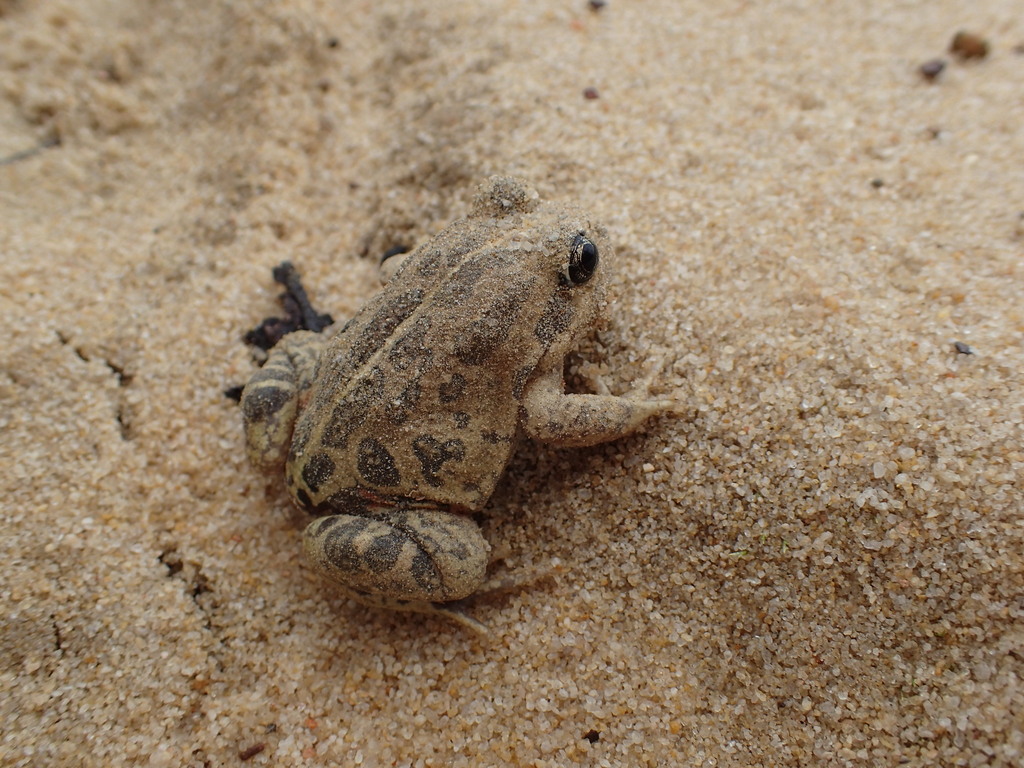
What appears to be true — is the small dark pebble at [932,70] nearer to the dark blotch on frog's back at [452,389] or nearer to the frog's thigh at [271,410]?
the dark blotch on frog's back at [452,389]

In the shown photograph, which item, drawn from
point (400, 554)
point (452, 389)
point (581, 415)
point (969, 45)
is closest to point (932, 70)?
point (969, 45)

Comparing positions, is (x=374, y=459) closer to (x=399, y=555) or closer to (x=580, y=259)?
(x=399, y=555)

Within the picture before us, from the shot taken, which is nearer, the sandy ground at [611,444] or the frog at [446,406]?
the sandy ground at [611,444]

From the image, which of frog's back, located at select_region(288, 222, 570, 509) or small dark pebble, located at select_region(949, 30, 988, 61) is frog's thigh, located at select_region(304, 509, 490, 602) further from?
small dark pebble, located at select_region(949, 30, 988, 61)

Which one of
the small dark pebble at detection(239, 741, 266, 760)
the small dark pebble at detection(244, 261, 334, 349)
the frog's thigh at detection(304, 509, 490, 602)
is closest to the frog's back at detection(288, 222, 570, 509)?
the frog's thigh at detection(304, 509, 490, 602)

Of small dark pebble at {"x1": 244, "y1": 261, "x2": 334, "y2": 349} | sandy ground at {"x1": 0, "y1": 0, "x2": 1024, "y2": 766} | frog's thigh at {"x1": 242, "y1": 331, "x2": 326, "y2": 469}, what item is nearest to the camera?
sandy ground at {"x1": 0, "y1": 0, "x2": 1024, "y2": 766}

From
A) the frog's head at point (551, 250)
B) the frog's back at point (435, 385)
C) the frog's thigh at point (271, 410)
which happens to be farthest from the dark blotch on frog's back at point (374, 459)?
the frog's head at point (551, 250)

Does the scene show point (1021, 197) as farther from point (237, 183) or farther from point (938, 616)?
point (237, 183)
